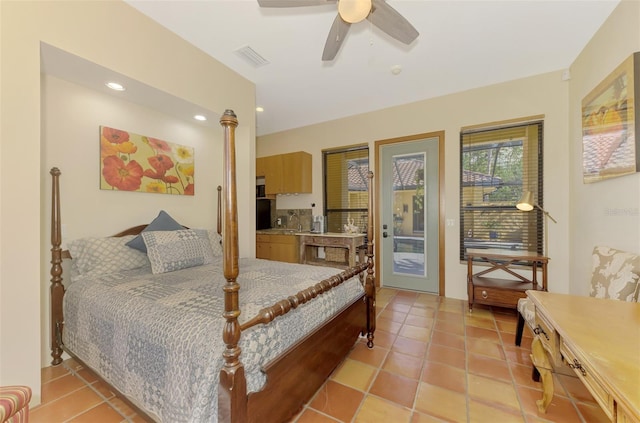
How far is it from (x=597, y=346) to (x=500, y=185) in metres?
2.89

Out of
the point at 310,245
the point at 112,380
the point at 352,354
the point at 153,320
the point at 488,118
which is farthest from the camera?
the point at 310,245

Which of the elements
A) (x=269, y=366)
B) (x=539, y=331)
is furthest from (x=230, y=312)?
(x=539, y=331)

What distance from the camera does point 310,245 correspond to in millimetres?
4492

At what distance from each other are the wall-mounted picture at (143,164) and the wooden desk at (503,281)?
3.82 m

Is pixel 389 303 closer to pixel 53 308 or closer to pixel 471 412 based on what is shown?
pixel 471 412

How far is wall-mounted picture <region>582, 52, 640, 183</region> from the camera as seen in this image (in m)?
1.81

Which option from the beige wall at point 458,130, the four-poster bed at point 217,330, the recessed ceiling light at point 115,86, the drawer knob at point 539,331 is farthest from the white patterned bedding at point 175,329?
the beige wall at point 458,130

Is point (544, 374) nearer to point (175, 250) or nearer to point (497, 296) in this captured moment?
point (497, 296)

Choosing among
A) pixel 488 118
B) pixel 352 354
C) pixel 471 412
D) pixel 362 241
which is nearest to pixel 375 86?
pixel 488 118

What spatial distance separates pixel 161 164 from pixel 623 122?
171 inches

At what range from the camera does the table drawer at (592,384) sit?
0.88 meters

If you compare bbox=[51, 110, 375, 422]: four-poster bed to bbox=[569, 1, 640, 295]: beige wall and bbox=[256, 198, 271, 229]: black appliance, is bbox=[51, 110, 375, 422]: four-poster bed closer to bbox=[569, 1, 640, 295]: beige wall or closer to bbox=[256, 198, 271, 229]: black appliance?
bbox=[569, 1, 640, 295]: beige wall

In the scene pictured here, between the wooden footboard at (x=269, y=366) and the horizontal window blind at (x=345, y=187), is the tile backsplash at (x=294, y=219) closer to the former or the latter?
the horizontal window blind at (x=345, y=187)

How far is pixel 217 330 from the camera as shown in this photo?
46.9 inches
